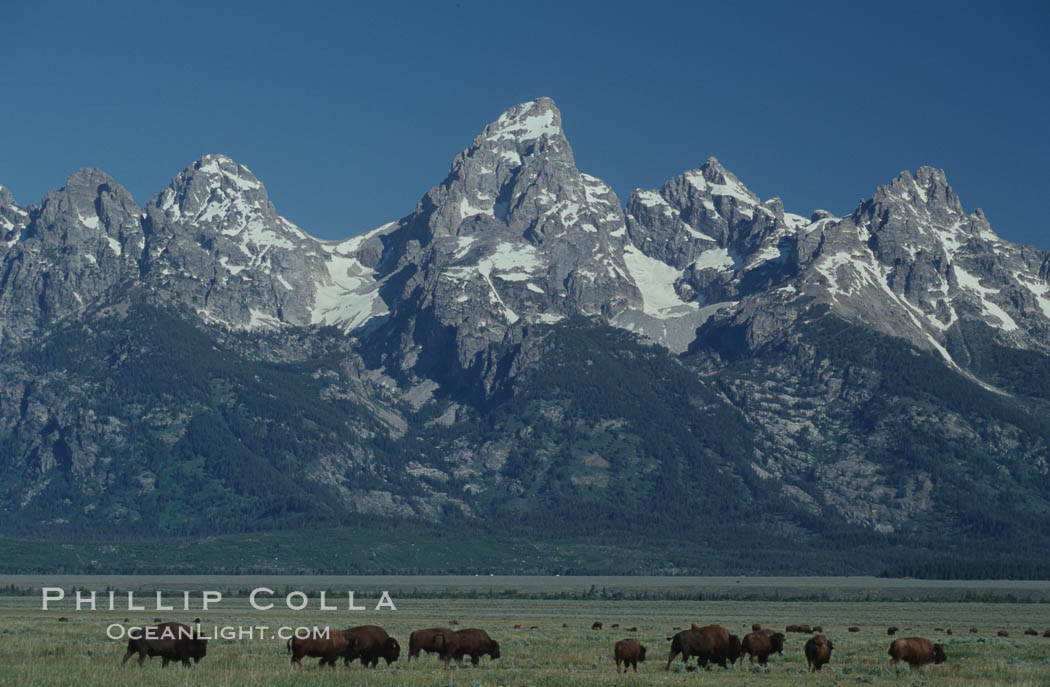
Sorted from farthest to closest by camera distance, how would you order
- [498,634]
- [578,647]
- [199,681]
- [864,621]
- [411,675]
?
[864,621] → [498,634] → [578,647] → [411,675] → [199,681]

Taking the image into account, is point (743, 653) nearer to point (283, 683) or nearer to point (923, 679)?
point (923, 679)

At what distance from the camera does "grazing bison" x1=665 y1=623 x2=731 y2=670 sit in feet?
274

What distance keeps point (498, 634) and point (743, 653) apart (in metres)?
36.6

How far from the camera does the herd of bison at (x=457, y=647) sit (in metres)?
77.6

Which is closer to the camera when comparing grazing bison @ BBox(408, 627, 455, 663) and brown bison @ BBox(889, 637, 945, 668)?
brown bison @ BBox(889, 637, 945, 668)

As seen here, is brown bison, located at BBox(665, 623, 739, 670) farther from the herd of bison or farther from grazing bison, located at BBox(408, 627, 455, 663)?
grazing bison, located at BBox(408, 627, 455, 663)

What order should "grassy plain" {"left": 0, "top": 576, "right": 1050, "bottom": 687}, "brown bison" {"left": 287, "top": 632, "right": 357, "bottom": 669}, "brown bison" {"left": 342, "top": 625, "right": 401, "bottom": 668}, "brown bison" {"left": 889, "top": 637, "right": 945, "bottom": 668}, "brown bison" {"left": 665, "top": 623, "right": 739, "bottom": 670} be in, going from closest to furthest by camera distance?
"grassy plain" {"left": 0, "top": 576, "right": 1050, "bottom": 687} < "brown bison" {"left": 287, "top": 632, "right": 357, "bottom": 669} < "brown bison" {"left": 342, "top": 625, "right": 401, "bottom": 668} < "brown bison" {"left": 889, "top": 637, "right": 945, "bottom": 668} < "brown bison" {"left": 665, "top": 623, "right": 739, "bottom": 670}

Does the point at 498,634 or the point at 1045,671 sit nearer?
the point at 1045,671

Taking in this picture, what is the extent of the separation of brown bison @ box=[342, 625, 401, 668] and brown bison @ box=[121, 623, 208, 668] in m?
7.60

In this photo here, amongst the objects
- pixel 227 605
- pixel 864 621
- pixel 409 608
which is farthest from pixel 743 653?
pixel 227 605

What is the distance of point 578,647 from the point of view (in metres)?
104

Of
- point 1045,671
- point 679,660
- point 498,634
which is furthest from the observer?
point 498,634

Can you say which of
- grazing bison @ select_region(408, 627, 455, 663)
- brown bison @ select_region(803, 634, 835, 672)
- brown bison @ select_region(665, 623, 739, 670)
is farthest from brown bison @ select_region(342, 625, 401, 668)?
brown bison @ select_region(803, 634, 835, 672)

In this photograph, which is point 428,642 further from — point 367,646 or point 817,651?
point 817,651
